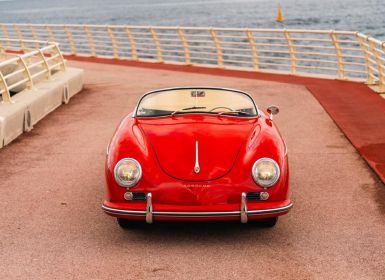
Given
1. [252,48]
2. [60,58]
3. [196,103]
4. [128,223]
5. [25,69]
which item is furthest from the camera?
[252,48]

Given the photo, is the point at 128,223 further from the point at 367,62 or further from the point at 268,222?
the point at 367,62

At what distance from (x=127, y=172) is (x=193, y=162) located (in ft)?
1.80

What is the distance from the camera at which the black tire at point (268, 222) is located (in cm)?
568

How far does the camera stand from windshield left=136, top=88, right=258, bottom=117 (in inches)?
248

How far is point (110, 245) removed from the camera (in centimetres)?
541

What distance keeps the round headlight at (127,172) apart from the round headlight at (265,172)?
951 millimetres

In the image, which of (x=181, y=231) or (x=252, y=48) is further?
(x=252, y=48)

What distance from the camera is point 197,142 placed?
18.2ft

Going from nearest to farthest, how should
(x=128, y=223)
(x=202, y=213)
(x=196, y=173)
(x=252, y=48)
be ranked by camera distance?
1. (x=202, y=213)
2. (x=196, y=173)
3. (x=128, y=223)
4. (x=252, y=48)

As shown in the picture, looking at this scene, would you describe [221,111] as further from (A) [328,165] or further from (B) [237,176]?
(A) [328,165]

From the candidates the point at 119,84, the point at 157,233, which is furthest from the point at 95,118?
the point at 157,233

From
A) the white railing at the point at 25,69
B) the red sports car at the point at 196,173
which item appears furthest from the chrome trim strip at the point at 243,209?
the white railing at the point at 25,69

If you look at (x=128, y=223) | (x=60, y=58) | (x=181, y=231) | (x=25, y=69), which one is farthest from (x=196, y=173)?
(x=60, y=58)

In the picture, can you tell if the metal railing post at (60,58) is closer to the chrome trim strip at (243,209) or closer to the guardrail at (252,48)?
the guardrail at (252,48)
